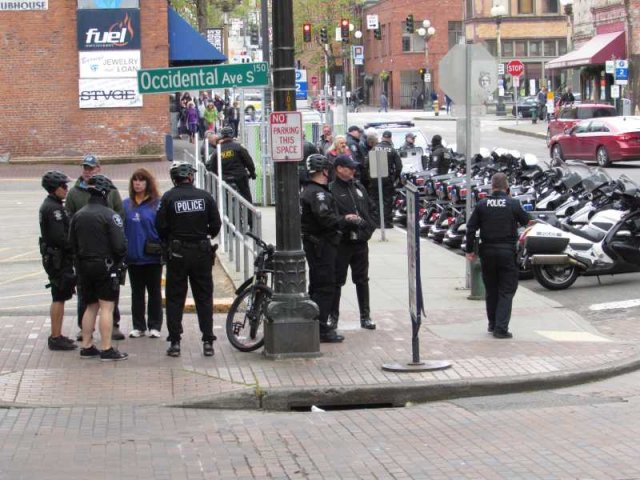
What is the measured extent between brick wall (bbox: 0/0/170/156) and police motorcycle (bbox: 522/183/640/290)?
2264 centimetres

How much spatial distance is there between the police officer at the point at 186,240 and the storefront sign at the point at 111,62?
1004 inches

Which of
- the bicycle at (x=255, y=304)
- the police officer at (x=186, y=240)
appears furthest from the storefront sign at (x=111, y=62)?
the police officer at (x=186, y=240)

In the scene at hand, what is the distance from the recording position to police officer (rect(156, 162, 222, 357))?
10.6 meters

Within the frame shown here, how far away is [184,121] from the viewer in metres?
48.7

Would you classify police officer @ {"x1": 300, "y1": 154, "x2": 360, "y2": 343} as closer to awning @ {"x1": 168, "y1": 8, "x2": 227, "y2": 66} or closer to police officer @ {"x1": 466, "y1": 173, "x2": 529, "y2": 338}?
police officer @ {"x1": 466, "y1": 173, "x2": 529, "y2": 338}

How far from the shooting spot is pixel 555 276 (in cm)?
1554

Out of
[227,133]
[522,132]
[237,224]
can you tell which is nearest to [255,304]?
[237,224]

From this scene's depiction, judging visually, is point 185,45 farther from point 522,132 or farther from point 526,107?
point 526,107

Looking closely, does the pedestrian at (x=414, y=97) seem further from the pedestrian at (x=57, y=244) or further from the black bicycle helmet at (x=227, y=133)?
the pedestrian at (x=57, y=244)

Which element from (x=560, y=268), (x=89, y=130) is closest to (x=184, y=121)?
(x=89, y=130)

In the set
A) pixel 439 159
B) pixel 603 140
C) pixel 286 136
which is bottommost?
pixel 439 159

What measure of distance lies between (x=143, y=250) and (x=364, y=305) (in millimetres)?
2520

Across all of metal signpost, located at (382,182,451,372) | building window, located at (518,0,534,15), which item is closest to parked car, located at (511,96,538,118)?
building window, located at (518,0,534,15)

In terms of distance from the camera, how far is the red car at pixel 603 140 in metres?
34.3
